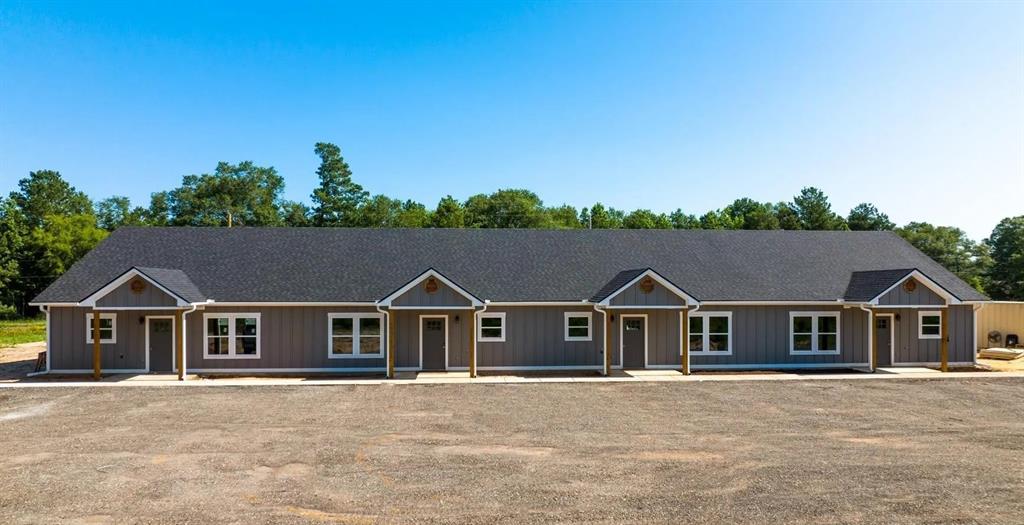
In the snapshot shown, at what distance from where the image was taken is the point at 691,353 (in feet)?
71.6

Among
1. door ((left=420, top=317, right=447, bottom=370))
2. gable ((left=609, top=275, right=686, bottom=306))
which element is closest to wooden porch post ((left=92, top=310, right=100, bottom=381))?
door ((left=420, top=317, right=447, bottom=370))

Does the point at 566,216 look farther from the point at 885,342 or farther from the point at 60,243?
the point at 885,342

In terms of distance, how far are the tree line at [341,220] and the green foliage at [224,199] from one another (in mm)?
112

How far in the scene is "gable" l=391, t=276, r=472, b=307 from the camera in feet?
65.0

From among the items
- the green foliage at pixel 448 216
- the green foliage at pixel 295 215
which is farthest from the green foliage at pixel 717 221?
the green foliage at pixel 295 215

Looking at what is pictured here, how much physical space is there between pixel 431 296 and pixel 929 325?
17.5 metres

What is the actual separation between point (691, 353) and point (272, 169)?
7120 cm

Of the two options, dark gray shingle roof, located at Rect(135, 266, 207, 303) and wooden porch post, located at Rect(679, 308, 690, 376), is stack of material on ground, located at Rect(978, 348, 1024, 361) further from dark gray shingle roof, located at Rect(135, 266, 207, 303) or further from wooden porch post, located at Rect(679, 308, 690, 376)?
dark gray shingle roof, located at Rect(135, 266, 207, 303)

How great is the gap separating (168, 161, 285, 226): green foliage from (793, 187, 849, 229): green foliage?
60.7m

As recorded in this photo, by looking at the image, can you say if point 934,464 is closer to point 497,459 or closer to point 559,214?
point 497,459

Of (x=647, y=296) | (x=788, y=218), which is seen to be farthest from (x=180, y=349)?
(x=788, y=218)

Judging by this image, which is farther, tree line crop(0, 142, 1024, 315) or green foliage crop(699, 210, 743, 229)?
green foliage crop(699, 210, 743, 229)

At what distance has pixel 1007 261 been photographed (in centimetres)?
5594

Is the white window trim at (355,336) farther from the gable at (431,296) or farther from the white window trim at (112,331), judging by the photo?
the white window trim at (112,331)
